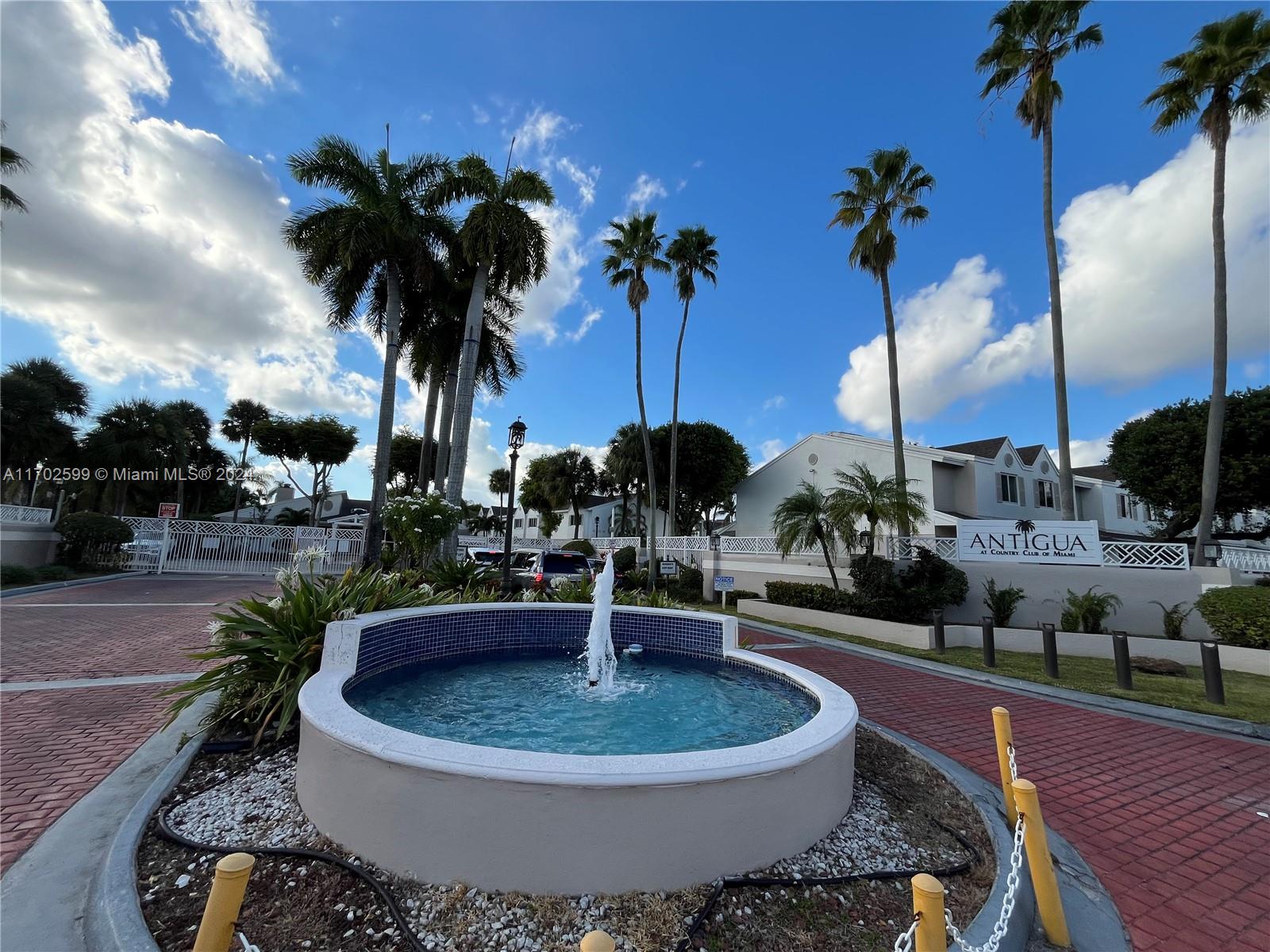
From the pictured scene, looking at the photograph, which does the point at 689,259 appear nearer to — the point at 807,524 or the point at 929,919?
the point at 807,524

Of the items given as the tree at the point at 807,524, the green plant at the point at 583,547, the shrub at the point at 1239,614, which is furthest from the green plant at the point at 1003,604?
the green plant at the point at 583,547

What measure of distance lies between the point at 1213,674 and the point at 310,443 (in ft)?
140

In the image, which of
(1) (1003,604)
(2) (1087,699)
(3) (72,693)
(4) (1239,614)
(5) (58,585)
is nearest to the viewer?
(3) (72,693)

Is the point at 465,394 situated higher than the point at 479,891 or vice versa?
the point at 465,394

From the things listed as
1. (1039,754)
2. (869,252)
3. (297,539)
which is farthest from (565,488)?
(1039,754)

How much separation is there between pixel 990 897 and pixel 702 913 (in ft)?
5.06

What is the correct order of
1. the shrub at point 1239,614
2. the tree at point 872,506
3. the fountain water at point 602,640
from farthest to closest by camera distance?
the tree at point 872,506 < the shrub at point 1239,614 < the fountain water at point 602,640

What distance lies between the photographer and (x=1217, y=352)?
14305mm

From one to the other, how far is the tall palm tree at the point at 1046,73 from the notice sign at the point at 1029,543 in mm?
1772

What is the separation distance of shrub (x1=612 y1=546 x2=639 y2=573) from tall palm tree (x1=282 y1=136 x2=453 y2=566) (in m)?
11.0

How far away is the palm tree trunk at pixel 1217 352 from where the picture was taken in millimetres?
13820

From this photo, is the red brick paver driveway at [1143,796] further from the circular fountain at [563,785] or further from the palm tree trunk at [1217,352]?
the palm tree trunk at [1217,352]

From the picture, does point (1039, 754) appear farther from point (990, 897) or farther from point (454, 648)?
point (454, 648)

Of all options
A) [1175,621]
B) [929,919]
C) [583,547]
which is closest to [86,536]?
[583,547]
